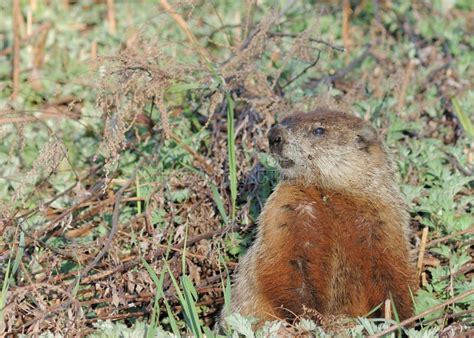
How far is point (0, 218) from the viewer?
4137mm

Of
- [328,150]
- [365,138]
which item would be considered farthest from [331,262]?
[365,138]

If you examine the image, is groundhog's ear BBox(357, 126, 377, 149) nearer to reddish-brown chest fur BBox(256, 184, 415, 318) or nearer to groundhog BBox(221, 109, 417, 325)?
groundhog BBox(221, 109, 417, 325)

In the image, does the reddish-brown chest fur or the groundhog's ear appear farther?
the groundhog's ear

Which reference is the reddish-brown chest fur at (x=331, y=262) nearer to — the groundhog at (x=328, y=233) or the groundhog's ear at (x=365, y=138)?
the groundhog at (x=328, y=233)

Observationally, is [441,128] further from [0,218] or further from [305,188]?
[0,218]

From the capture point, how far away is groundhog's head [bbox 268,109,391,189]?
13.0 feet

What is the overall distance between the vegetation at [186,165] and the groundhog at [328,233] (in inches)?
6.9

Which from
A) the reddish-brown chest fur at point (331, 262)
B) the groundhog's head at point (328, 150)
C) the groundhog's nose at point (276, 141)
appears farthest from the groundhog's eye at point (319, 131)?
the reddish-brown chest fur at point (331, 262)

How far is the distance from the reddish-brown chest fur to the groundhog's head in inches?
8.0

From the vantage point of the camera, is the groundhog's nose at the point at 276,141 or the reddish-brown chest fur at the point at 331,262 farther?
the groundhog's nose at the point at 276,141

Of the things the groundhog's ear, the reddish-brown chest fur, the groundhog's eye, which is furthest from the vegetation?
the groundhog's ear

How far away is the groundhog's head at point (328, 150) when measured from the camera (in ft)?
13.0

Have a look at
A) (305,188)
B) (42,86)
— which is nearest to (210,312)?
(305,188)

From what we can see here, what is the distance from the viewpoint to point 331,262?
364 centimetres
